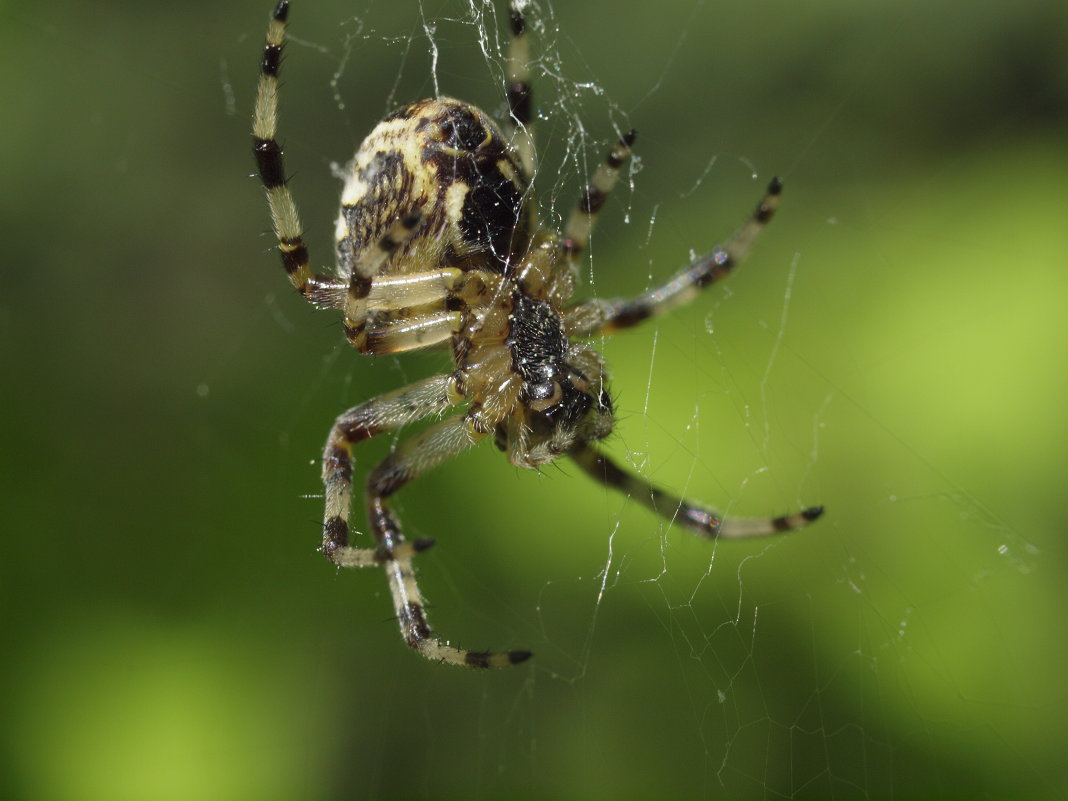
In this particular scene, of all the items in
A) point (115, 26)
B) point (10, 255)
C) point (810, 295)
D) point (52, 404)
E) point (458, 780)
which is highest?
point (115, 26)

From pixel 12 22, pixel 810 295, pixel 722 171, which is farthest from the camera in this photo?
pixel 12 22

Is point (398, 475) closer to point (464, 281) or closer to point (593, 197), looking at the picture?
point (464, 281)

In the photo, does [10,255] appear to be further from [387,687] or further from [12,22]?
[387,687]

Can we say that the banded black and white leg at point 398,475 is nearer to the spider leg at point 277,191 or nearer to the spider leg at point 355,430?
the spider leg at point 355,430

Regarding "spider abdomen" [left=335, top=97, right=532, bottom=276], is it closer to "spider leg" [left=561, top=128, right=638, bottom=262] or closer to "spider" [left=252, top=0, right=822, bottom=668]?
"spider" [left=252, top=0, right=822, bottom=668]

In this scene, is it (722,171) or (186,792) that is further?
(722,171)

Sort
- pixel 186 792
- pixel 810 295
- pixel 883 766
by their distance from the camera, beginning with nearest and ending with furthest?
pixel 883 766, pixel 186 792, pixel 810 295

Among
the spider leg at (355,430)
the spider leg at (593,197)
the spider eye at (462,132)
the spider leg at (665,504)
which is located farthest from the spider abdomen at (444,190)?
the spider leg at (665,504)

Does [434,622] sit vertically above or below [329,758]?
above

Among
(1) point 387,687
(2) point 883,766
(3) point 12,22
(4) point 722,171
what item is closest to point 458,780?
(1) point 387,687
